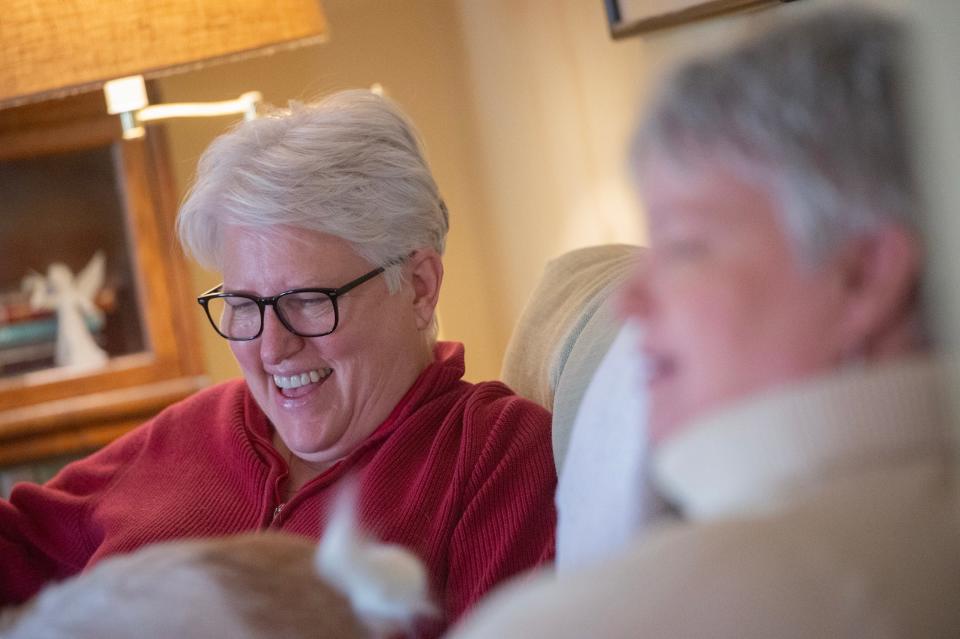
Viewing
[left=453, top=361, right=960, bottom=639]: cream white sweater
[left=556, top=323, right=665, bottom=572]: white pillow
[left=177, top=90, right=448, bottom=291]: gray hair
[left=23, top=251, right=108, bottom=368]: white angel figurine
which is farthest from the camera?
[left=23, top=251, right=108, bottom=368]: white angel figurine

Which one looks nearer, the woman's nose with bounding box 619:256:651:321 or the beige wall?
the woman's nose with bounding box 619:256:651:321

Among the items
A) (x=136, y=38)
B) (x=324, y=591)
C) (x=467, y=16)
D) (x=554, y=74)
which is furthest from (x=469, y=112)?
(x=324, y=591)

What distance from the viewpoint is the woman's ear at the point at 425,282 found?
1.53 meters

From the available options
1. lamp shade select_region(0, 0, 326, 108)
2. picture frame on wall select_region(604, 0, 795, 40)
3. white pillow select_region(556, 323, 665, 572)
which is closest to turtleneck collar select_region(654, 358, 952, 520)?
white pillow select_region(556, 323, 665, 572)

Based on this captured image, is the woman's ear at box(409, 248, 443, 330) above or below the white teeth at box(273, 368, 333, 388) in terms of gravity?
above

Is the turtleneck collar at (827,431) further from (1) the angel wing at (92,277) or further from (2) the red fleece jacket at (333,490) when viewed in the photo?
(1) the angel wing at (92,277)

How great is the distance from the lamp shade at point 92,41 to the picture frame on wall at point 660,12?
2.01 ft

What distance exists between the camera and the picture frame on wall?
1.30m

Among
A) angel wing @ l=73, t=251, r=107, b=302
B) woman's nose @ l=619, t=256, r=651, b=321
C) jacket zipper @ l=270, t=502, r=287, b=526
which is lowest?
jacket zipper @ l=270, t=502, r=287, b=526

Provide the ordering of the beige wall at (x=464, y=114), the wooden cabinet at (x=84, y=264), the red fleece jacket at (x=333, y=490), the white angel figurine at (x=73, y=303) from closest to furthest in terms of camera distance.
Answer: the red fleece jacket at (x=333, y=490)
the beige wall at (x=464, y=114)
the wooden cabinet at (x=84, y=264)
the white angel figurine at (x=73, y=303)

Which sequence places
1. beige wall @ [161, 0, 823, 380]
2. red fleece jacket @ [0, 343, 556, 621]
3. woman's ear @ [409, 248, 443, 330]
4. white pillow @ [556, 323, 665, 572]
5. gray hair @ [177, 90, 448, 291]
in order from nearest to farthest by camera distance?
1. white pillow @ [556, 323, 665, 572]
2. red fleece jacket @ [0, 343, 556, 621]
3. gray hair @ [177, 90, 448, 291]
4. woman's ear @ [409, 248, 443, 330]
5. beige wall @ [161, 0, 823, 380]

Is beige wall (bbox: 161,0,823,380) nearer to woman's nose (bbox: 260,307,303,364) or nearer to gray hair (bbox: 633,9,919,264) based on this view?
woman's nose (bbox: 260,307,303,364)

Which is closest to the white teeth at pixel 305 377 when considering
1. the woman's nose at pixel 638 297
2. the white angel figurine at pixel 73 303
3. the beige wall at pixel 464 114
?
the woman's nose at pixel 638 297

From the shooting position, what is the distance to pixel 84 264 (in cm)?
329
